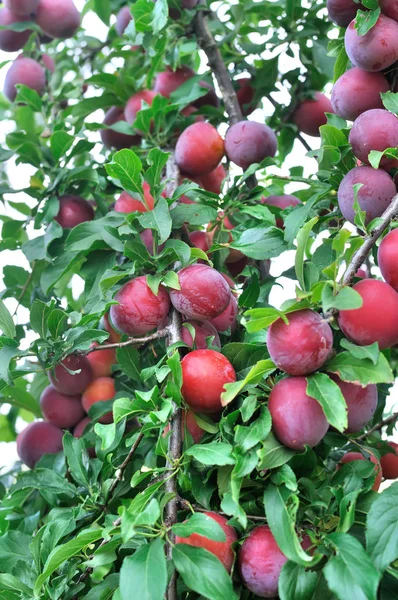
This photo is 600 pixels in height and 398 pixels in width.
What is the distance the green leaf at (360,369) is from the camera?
32.6 inches

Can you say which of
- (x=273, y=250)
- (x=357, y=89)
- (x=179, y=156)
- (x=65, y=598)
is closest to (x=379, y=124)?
(x=357, y=89)

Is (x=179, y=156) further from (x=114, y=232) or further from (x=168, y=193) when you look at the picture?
(x=114, y=232)

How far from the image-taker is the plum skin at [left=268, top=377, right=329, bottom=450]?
0.86 metres

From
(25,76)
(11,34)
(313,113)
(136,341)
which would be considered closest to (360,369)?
(136,341)

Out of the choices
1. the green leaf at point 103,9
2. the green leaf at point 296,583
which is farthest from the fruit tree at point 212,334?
the green leaf at point 103,9

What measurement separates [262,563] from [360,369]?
10.7 inches

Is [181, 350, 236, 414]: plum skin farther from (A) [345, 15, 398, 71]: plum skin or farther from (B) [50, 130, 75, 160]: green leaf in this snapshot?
(B) [50, 130, 75, 160]: green leaf

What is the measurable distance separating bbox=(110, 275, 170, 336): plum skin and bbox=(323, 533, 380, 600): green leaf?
1.62 ft

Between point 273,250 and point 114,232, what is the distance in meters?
0.30

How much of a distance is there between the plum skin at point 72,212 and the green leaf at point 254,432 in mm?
826

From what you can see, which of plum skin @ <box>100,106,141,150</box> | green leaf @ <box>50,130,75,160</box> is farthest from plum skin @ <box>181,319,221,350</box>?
plum skin @ <box>100,106,141,150</box>

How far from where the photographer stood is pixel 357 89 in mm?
1162

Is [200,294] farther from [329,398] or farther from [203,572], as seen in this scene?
[203,572]

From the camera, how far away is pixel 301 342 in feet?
2.79
